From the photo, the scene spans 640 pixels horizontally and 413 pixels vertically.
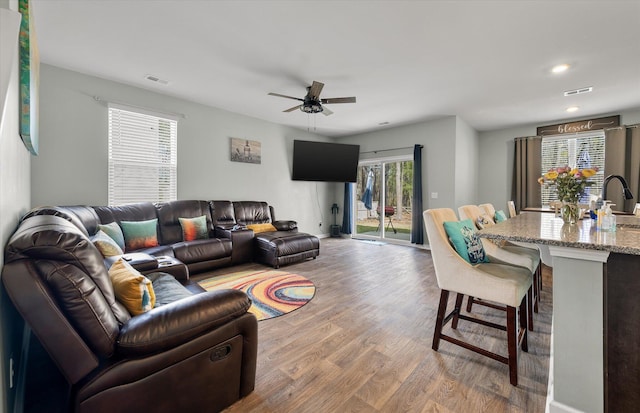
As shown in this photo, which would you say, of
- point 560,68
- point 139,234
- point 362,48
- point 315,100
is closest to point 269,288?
point 139,234

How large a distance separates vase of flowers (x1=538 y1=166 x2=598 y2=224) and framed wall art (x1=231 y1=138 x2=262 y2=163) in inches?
182

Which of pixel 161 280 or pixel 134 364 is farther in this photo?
pixel 161 280

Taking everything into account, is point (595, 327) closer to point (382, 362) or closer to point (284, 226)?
point (382, 362)

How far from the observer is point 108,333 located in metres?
1.02

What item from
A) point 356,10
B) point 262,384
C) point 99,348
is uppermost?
point 356,10

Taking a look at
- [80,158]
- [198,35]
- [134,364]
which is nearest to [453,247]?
[134,364]

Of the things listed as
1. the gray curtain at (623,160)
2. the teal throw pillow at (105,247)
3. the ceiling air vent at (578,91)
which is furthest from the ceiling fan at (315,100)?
the gray curtain at (623,160)

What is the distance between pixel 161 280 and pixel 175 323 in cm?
105

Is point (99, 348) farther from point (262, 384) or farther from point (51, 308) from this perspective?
point (262, 384)

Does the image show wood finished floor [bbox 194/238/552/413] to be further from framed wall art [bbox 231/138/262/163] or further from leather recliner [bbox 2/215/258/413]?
framed wall art [bbox 231/138/262/163]

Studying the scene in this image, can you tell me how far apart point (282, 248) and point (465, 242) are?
8.76 ft

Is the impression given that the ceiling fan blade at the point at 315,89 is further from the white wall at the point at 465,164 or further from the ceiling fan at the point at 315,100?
the white wall at the point at 465,164

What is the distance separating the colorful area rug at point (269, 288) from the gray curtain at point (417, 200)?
10.1ft

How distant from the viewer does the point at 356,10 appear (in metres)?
2.20
